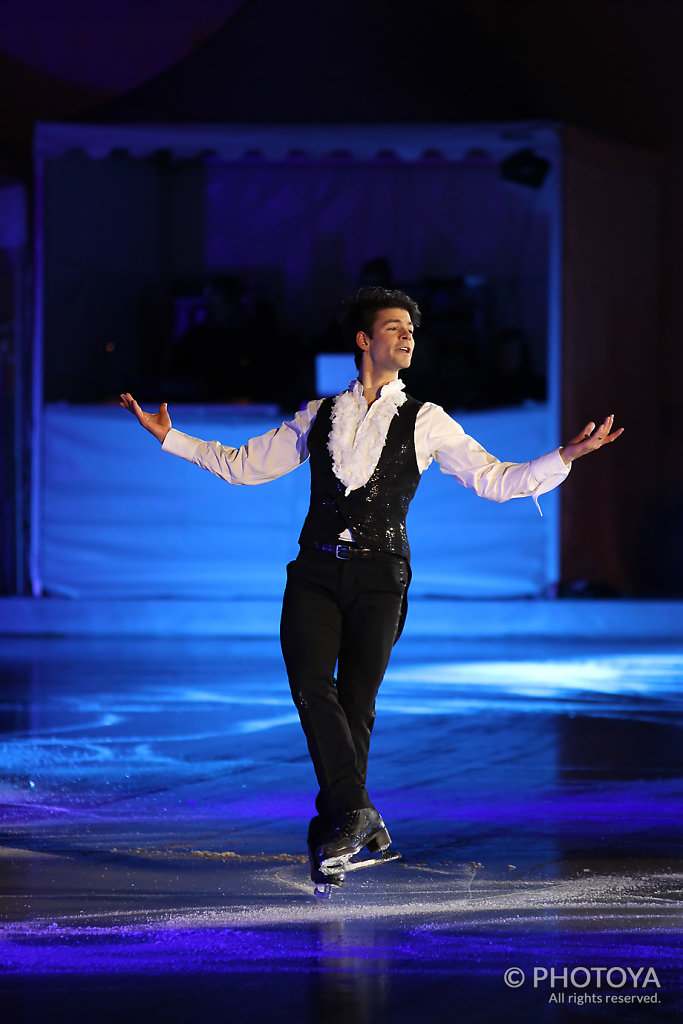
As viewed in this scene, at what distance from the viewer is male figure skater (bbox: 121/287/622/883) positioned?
3.96m

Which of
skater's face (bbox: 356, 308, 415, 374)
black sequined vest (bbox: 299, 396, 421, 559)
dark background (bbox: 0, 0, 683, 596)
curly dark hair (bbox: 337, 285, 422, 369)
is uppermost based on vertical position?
dark background (bbox: 0, 0, 683, 596)

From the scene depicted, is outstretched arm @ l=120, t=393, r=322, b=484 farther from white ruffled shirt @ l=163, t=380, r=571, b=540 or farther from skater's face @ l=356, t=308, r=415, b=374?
skater's face @ l=356, t=308, r=415, b=374

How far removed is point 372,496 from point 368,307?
562 millimetres

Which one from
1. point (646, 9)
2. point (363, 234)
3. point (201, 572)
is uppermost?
point (646, 9)

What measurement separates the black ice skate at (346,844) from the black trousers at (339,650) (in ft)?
0.11

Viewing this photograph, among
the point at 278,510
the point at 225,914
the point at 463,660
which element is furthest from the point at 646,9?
the point at 225,914

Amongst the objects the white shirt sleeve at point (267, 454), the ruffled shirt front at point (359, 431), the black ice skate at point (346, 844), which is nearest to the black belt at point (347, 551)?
the ruffled shirt front at point (359, 431)

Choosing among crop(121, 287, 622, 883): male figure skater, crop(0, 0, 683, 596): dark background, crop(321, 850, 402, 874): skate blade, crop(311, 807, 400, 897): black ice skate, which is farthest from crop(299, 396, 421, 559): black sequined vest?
crop(0, 0, 683, 596): dark background

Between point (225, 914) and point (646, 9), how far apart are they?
10.1 m

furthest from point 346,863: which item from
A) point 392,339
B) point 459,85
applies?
point 459,85

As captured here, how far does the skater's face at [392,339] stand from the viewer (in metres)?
4.18

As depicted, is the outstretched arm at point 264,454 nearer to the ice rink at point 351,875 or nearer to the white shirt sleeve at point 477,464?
the white shirt sleeve at point 477,464

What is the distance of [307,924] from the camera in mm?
3637

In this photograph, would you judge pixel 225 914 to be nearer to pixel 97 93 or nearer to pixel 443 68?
pixel 443 68
